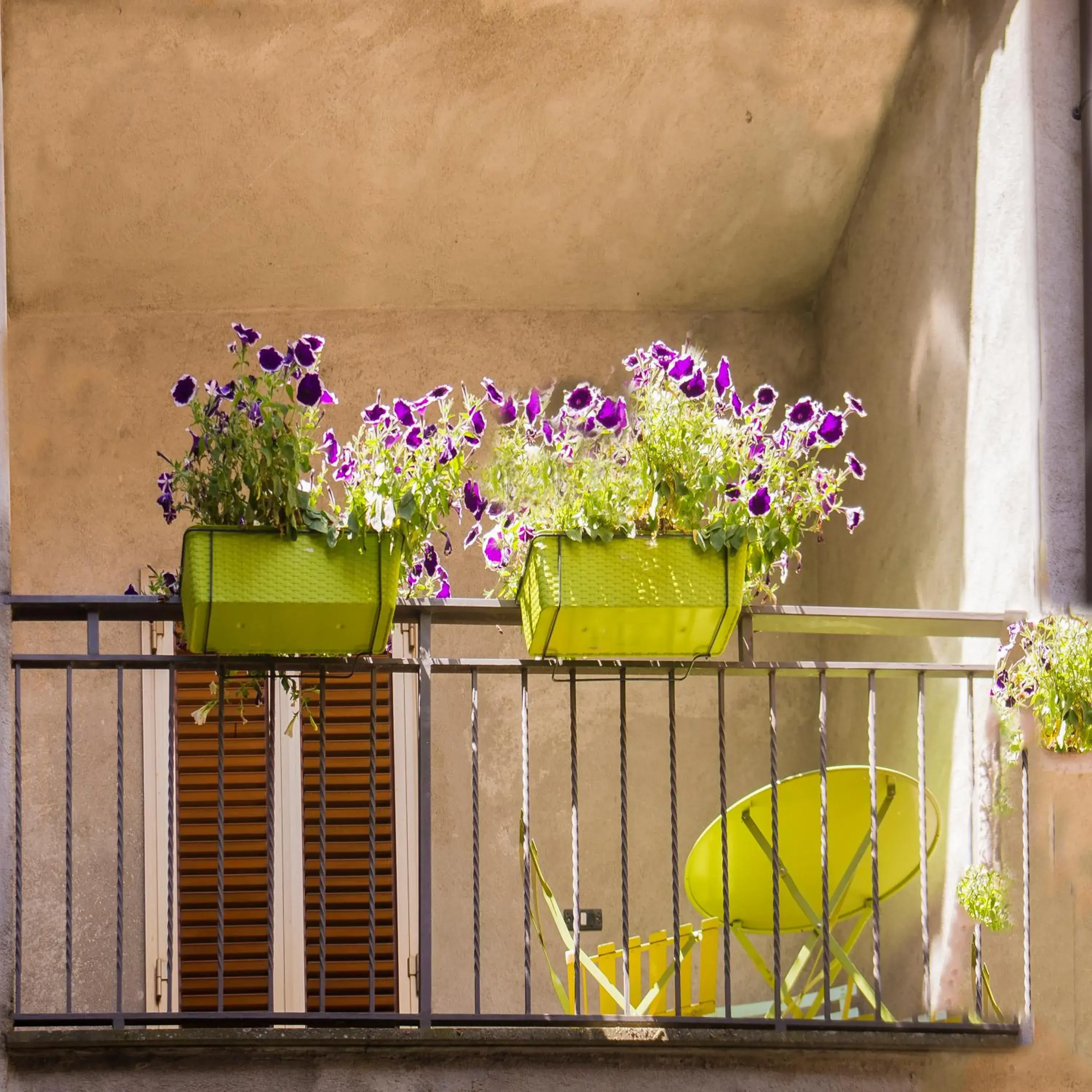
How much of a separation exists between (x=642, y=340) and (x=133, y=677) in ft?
7.82

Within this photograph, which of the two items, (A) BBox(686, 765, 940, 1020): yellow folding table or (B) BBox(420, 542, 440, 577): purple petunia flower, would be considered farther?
(A) BBox(686, 765, 940, 1020): yellow folding table

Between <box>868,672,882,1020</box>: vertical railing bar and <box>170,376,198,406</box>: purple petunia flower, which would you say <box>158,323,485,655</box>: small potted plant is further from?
<box>868,672,882,1020</box>: vertical railing bar

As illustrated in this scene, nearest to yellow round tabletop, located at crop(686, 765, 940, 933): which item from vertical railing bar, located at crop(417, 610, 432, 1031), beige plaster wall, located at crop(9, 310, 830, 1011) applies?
vertical railing bar, located at crop(417, 610, 432, 1031)

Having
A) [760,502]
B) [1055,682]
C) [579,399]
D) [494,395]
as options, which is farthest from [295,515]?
[1055,682]

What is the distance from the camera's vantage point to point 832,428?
3.49 meters

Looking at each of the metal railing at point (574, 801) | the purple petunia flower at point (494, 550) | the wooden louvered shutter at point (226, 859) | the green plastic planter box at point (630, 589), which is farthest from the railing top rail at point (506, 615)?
the wooden louvered shutter at point (226, 859)

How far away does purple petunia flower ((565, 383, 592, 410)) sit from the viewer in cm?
339

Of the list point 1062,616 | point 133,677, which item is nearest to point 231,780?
point 133,677

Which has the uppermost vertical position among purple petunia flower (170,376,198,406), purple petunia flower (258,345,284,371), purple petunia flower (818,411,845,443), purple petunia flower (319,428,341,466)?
purple petunia flower (258,345,284,371)

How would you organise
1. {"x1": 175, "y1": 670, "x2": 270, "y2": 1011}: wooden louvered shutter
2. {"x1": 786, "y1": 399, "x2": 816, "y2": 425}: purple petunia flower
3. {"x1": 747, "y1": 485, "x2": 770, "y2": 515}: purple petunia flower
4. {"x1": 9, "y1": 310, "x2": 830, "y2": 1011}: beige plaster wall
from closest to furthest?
{"x1": 747, "y1": 485, "x2": 770, "y2": 515}: purple petunia flower < {"x1": 786, "y1": 399, "x2": 816, "y2": 425}: purple petunia flower < {"x1": 175, "y1": 670, "x2": 270, "y2": 1011}: wooden louvered shutter < {"x1": 9, "y1": 310, "x2": 830, "y2": 1011}: beige plaster wall

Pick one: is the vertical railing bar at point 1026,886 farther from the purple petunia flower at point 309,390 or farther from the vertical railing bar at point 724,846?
the purple petunia flower at point 309,390

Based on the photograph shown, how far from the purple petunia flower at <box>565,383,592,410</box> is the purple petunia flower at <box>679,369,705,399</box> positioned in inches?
8.3

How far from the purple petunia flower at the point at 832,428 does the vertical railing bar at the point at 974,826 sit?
2.63ft

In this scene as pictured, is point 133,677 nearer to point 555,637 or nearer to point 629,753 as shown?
point 629,753
